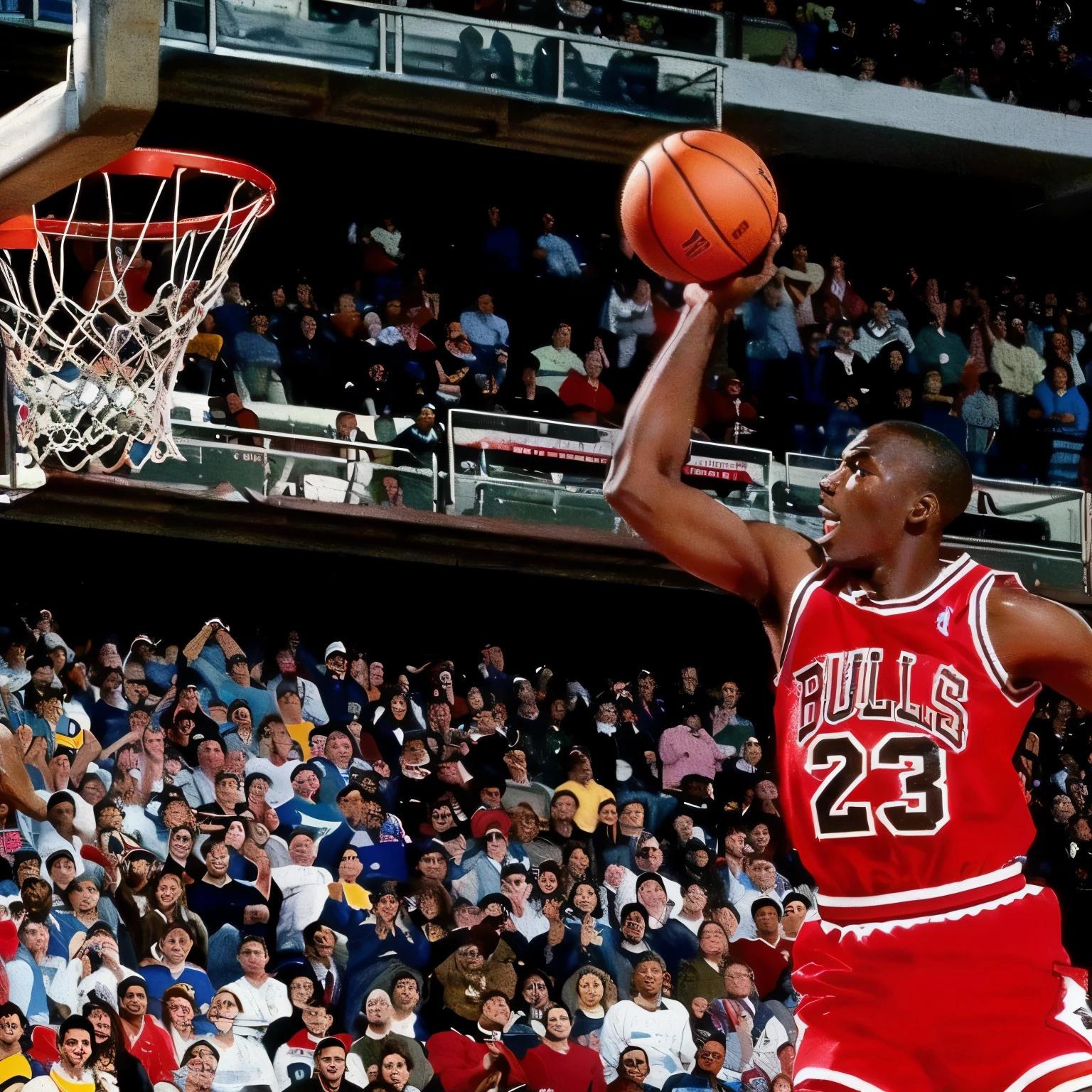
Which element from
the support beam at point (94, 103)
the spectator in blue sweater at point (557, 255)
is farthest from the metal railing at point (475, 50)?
the support beam at point (94, 103)

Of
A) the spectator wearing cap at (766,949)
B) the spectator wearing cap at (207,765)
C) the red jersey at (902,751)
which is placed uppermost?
the red jersey at (902,751)

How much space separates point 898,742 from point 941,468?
0.54 metres

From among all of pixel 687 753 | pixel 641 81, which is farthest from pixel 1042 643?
pixel 641 81

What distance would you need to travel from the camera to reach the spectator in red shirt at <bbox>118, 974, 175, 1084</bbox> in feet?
25.9

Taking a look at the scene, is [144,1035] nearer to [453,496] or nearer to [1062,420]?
[453,496]

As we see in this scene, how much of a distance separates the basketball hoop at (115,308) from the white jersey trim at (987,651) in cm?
424

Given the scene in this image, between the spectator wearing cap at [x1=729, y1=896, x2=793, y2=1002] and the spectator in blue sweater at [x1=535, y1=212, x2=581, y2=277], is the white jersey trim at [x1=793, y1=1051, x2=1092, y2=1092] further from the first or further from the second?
the spectator in blue sweater at [x1=535, y1=212, x2=581, y2=277]

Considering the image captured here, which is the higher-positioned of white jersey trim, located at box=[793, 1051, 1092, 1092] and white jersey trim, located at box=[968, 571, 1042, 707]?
white jersey trim, located at box=[968, 571, 1042, 707]

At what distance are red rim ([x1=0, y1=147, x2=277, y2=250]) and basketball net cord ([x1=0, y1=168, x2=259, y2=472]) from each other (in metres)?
0.04

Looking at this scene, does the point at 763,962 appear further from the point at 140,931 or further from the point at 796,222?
the point at 796,222

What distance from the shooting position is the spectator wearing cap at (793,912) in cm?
988

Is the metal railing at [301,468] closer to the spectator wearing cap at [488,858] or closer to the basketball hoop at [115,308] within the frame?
the basketball hoop at [115,308]

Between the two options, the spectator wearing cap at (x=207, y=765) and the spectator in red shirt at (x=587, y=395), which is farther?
the spectator in red shirt at (x=587, y=395)

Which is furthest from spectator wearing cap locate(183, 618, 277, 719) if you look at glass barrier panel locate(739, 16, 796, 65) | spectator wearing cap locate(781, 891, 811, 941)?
glass barrier panel locate(739, 16, 796, 65)
